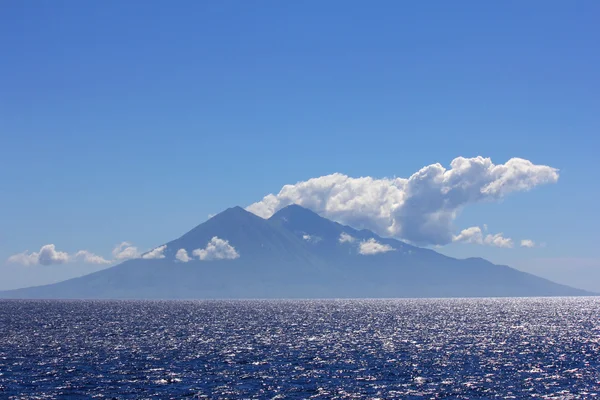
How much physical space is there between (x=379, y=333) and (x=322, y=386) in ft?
264

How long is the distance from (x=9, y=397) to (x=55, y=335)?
7781 centimetres

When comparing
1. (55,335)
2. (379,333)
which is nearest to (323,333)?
(379,333)

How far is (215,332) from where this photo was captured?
15625 cm

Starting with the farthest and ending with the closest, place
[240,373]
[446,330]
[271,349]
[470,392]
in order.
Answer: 1. [446,330]
2. [271,349]
3. [240,373]
4. [470,392]

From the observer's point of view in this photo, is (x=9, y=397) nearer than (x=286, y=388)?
Yes

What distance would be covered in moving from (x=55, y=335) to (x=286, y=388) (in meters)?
85.2

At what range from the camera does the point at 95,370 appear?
88375 millimetres

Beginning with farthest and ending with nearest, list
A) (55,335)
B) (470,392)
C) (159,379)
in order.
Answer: (55,335) < (159,379) < (470,392)

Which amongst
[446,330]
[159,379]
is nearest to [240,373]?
[159,379]

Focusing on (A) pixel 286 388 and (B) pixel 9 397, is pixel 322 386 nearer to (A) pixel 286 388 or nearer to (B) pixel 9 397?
(A) pixel 286 388

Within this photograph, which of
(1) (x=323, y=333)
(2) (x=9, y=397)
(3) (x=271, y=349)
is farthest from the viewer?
(1) (x=323, y=333)

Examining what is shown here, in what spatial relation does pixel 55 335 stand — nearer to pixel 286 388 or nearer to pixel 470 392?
pixel 286 388

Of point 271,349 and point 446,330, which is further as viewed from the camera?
point 446,330

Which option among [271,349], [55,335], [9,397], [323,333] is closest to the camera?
[9,397]
